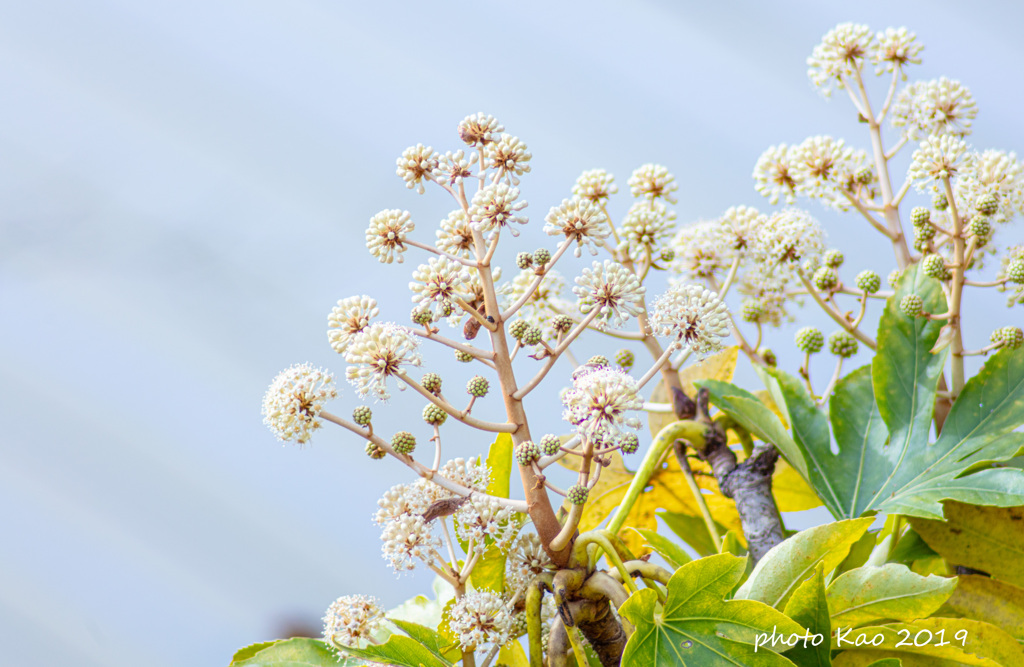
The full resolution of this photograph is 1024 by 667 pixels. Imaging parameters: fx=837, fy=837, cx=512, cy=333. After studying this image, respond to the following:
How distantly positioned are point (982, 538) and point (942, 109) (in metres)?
0.58

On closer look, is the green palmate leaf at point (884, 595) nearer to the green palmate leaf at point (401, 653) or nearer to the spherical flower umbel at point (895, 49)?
the green palmate leaf at point (401, 653)

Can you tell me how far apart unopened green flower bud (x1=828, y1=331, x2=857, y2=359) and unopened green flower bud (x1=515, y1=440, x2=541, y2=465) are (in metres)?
0.56

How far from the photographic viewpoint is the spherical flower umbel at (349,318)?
0.70m

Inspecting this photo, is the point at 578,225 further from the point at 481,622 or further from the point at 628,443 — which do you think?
the point at 481,622

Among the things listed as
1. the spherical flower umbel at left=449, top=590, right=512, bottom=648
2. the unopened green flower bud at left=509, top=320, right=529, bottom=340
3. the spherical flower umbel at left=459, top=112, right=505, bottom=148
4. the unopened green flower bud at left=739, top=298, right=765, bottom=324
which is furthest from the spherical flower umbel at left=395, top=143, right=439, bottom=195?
the unopened green flower bud at left=739, top=298, right=765, bottom=324

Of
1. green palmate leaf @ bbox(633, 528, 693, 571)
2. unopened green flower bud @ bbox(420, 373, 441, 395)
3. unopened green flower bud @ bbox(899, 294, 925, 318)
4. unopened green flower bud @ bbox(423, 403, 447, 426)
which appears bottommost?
green palmate leaf @ bbox(633, 528, 693, 571)

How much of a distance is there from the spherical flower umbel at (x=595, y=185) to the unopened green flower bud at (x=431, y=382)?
1.16ft

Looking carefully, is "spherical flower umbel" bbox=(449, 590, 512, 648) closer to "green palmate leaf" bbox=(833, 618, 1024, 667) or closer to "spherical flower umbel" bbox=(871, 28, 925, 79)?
"green palmate leaf" bbox=(833, 618, 1024, 667)

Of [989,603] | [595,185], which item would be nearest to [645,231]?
[595,185]

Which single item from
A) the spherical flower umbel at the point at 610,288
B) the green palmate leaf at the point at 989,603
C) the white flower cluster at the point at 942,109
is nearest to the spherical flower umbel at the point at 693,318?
the spherical flower umbel at the point at 610,288

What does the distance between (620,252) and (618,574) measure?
0.39 m

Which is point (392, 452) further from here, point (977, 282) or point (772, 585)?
point (977, 282)

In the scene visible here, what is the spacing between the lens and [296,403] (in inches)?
27.1

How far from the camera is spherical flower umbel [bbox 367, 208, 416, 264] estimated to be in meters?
0.72
